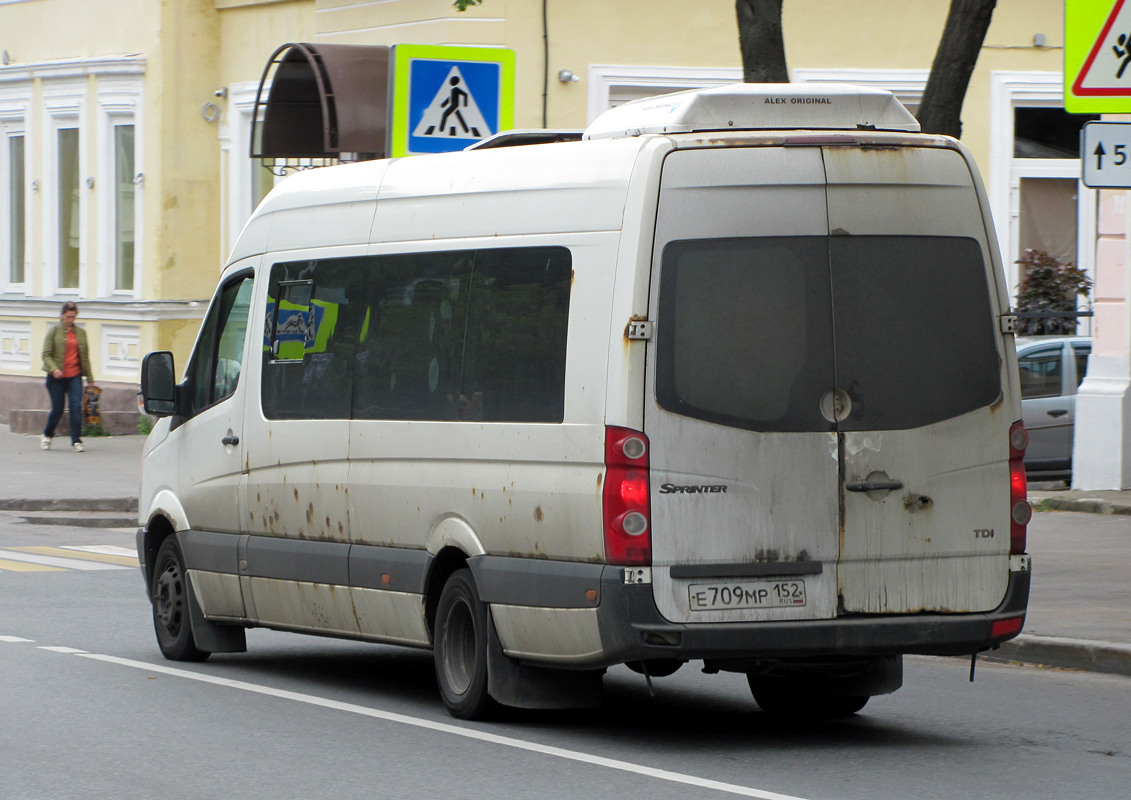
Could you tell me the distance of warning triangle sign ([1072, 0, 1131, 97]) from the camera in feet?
33.9

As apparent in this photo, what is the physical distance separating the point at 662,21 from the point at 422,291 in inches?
567

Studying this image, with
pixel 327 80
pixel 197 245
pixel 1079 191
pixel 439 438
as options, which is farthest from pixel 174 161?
pixel 439 438

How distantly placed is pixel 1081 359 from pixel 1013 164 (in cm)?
526

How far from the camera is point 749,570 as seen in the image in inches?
296

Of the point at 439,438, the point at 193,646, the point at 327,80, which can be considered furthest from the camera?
the point at 327,80

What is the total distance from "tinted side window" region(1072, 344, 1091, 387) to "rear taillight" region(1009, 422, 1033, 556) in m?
10.9

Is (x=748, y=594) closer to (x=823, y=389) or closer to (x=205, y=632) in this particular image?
(x=823, y=389)

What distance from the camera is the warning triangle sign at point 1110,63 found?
1034 cm

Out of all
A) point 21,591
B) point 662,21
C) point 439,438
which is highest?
point 662,21

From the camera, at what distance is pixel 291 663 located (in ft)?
34.3

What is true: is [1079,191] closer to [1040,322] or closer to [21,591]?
[1040,322]

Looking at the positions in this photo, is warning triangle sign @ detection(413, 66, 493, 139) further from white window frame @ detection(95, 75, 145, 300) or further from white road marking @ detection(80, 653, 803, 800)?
white window frame @ detection(95, 75, 145, 300)

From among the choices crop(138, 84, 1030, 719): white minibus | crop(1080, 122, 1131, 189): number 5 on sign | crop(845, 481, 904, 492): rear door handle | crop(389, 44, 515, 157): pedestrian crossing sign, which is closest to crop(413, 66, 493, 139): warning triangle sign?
crop(389, 44, 515, 157): pedestrian crossing sign

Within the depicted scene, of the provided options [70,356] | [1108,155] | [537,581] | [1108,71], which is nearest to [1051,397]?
[1108,155]
